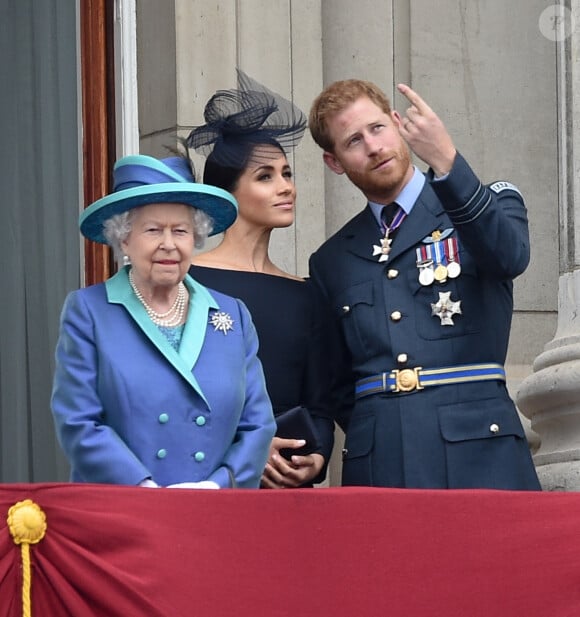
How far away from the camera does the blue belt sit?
479 cm

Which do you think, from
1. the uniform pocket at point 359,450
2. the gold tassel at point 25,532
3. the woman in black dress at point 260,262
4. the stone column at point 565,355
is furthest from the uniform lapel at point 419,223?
the gold tassel at point 25,532

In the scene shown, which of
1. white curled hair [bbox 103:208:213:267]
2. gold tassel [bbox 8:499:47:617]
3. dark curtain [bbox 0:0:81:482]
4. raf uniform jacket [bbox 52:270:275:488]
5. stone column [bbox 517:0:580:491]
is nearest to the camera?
gold tassel [bbox 8:499:47:617]

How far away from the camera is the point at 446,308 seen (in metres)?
4.82

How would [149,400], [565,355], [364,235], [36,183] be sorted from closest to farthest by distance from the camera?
[149,400]
[364,235]
[565,355]
[36,183]

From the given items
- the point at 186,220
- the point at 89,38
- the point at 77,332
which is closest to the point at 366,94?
the point at 186,220

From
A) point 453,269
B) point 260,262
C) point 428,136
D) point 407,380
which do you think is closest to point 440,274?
point 453,269

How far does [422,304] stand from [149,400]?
994 mm

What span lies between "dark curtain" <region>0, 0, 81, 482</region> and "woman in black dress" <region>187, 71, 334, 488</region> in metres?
1.32

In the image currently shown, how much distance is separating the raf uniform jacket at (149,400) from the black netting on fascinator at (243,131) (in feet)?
2.78

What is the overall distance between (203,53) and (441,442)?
6.44 feet

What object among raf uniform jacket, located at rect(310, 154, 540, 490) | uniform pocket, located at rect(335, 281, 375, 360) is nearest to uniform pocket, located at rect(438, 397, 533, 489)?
raf uniform jacket, located at rect(310, 154, 540, 490)

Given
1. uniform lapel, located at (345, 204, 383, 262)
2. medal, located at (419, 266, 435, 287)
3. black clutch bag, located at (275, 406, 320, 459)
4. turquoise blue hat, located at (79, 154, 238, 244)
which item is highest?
turquoise blue hat, located at (79, 154, 238, 244)

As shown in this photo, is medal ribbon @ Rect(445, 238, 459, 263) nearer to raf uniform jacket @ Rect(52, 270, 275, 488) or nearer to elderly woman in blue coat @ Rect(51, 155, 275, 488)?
elderly woman in blue coat @ Rect(51, 155, 275, 488)

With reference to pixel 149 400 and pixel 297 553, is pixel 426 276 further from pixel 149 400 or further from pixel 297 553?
pixel 297 553
